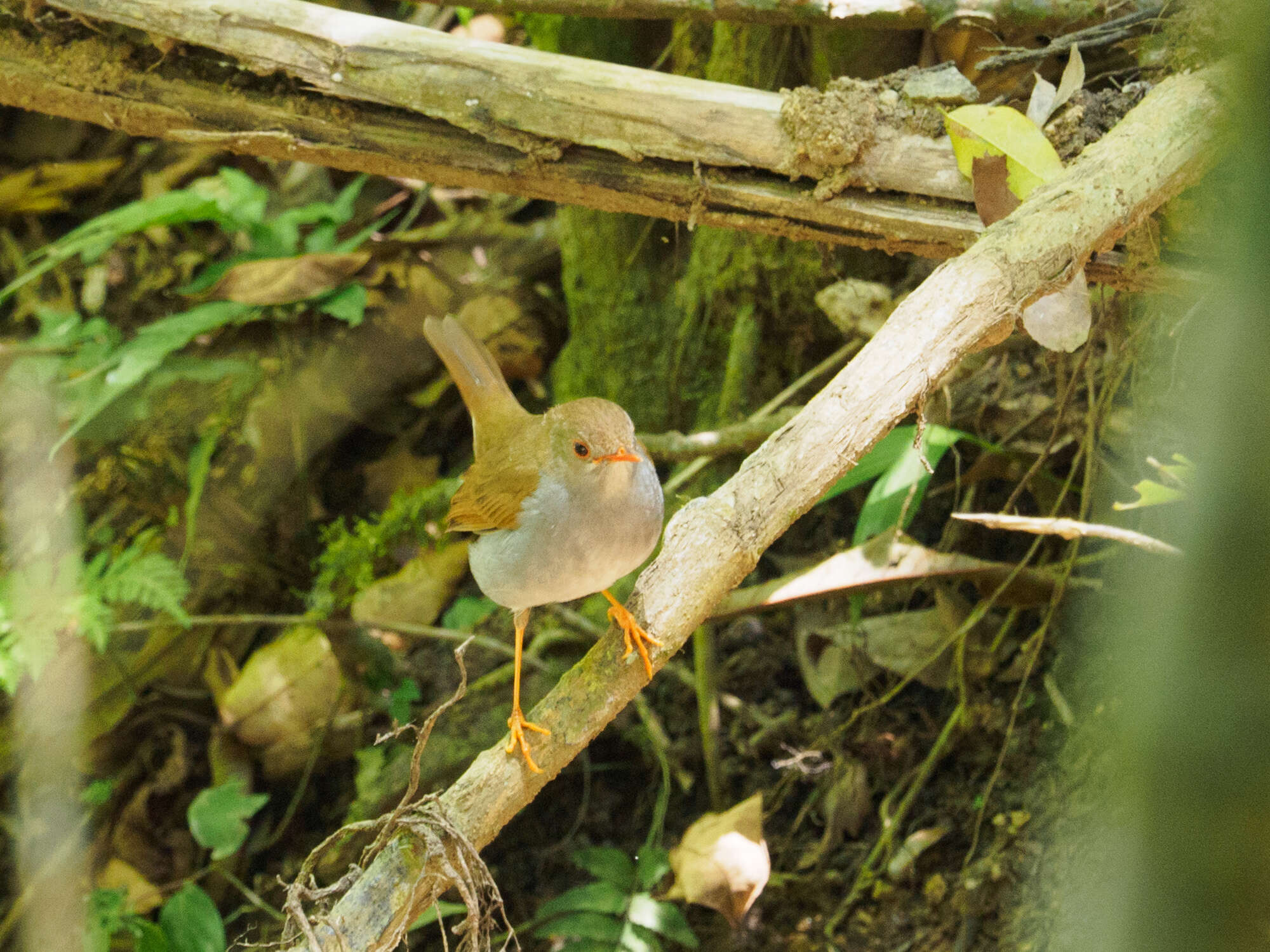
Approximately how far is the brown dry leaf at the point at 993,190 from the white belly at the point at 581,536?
1.10 meters

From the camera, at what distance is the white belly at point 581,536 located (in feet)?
6.16

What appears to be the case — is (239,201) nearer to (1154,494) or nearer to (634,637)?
(634,637)

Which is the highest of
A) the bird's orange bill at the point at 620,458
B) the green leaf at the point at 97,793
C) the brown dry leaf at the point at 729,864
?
the bird's orange bill at the point at 620,458

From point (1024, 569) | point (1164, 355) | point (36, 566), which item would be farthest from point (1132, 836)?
point (36, 566)

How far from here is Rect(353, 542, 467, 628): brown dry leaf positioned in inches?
169

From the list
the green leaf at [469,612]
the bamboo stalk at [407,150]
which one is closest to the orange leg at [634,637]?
the bamboo stalk at [407,150]

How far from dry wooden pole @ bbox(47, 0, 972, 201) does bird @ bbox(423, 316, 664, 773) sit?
2.66ft

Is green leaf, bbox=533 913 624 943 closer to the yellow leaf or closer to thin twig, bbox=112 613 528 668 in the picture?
thin twig, bbox=112 613 528 668

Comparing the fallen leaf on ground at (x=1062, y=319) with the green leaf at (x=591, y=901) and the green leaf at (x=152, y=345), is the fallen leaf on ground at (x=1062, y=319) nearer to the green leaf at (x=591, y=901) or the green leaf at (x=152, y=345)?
the green leaf at (x=591, y=901)

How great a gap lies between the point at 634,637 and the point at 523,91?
1.44 meters

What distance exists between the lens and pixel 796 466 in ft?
6.23

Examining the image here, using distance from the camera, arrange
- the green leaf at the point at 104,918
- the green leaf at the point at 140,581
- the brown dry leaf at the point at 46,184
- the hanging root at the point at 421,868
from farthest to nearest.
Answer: the brown dry leaf at the point at 46,184 < the green leaf at the point at 140,581 < the green leaf at the point at 104,918 < the hanging root at the point at 421,868

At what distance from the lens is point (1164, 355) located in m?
2.93

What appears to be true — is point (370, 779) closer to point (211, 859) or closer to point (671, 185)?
point (211, 859)
